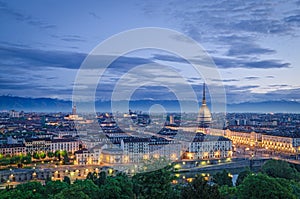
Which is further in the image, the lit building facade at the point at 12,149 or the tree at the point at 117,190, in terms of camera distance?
the lit building facade at the point at 12,149

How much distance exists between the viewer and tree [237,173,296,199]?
8445mm

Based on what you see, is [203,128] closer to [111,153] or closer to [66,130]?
[66,130]

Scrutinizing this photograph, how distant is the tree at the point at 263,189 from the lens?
8.45 metres

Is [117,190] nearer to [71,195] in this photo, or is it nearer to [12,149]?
[71,195]

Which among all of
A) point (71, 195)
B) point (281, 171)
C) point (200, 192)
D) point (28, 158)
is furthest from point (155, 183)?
point (28, 158)

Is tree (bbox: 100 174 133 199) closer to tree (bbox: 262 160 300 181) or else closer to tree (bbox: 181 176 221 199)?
tree (bbox: 181 176 221 199)

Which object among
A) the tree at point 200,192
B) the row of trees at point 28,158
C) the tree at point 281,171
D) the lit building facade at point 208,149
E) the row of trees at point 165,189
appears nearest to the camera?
the tree at point 200,192

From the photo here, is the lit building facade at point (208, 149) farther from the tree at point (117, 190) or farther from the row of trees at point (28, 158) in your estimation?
the tree at point (117, 190)

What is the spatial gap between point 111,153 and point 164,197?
14786 mm

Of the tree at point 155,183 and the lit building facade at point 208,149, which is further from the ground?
the tree at point 155,183

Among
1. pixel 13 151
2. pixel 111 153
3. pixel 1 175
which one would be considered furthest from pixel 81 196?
pixel 13 151

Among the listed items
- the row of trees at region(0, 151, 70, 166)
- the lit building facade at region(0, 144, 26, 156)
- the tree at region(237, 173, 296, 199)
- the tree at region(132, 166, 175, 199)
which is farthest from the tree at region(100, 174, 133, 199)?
the lit building facade at region(0, 144, 26, 156)

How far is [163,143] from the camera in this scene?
79.2ft

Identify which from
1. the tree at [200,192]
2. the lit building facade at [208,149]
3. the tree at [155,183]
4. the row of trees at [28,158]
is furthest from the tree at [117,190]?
the lit building facade at [208,149]
